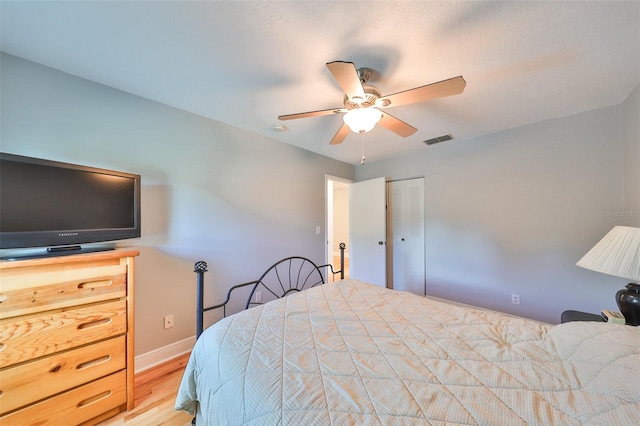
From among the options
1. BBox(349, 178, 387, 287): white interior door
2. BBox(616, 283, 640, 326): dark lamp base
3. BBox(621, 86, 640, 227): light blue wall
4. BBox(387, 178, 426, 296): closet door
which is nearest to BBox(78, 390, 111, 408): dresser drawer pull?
BBox(349, 178, 387, 287): white interior door

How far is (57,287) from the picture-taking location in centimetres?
129

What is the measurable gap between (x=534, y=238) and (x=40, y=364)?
4198 mm

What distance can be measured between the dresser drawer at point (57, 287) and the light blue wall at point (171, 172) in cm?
53

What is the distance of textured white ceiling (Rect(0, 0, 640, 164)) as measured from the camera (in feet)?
3.84

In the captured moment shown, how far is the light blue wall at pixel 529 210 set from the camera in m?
2.20

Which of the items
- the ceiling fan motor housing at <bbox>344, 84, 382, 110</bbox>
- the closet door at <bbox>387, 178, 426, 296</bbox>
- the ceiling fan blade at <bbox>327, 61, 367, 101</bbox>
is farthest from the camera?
the closet door at <bbox>387, 178, 426, 296</bbox>

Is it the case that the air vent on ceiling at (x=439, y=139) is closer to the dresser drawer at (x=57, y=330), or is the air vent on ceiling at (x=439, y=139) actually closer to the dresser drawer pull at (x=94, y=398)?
the dresser drawer at (x=57, y=330)

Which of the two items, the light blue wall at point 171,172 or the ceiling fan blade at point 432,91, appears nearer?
the ceiling fan blade at point 432,91

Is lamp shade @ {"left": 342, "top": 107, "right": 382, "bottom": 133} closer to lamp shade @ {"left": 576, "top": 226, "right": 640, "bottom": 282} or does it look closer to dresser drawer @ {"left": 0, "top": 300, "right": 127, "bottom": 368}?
lamp shade @ {"left": 576, "top": 226, "right": 640, "bottom": 282}

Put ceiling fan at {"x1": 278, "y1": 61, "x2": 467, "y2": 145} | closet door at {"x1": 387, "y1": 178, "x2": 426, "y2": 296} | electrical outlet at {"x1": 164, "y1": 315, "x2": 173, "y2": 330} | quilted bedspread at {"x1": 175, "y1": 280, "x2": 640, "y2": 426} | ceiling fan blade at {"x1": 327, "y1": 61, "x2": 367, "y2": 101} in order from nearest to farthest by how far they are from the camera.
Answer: quilted bedspread at {"x1": 175, "y1": 280, "x2": 640, "y2": 426}
ceiling fan blade at {"x1": 327, "y1": 61, "x2": 367, "y2": 101}
ceiling fan at {"x1": 278, "y1": 61, "x2": 467, "y2": 145}
electrical outlet at {"x1": 164, "y1": 315, "x2": 173, "y2": 330}
closet door at {"x1": 387, "y1": 178, "x2": 426, "y2": 296}

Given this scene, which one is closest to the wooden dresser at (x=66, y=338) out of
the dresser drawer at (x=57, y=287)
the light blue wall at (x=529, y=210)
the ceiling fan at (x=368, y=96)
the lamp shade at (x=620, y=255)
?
the dresser drawer at (x=57, y=287)

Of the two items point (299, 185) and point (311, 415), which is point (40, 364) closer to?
point (311, 415)

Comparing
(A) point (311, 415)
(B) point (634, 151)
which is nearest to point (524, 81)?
(B) point (634, 151)

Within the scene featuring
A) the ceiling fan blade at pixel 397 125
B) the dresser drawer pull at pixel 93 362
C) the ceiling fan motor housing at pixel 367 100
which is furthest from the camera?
the ceiling fan blade at pixel 397 125
